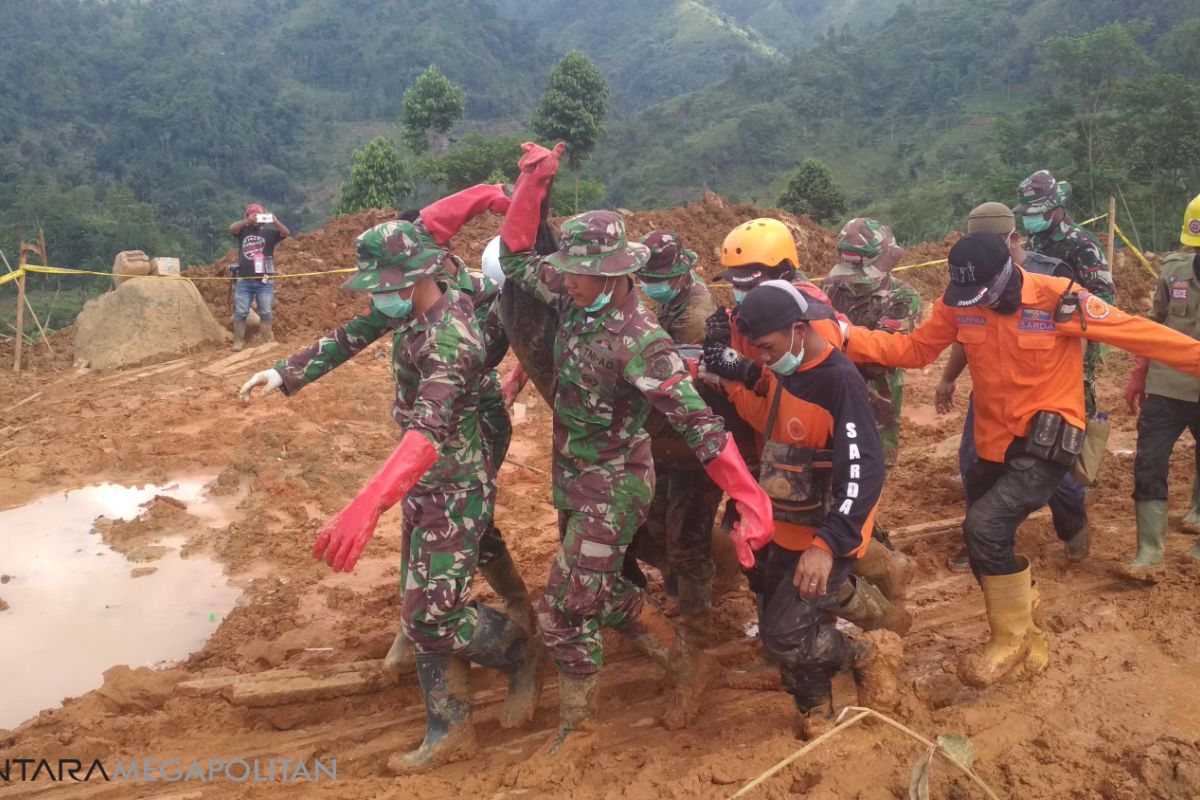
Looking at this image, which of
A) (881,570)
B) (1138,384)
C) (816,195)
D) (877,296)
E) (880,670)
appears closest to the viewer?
(880,670)

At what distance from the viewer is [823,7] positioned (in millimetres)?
107438

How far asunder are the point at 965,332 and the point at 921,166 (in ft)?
145

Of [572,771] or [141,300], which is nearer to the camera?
[572,771]

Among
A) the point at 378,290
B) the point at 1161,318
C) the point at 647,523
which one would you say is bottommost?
the point at 647,523

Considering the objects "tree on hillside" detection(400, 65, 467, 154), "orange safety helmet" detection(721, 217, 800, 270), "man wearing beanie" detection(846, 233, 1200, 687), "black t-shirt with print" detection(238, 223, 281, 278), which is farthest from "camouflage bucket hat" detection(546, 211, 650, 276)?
"tree on hillside" detection(400, 65, 467, 154)

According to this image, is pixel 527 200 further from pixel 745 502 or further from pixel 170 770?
pixel 170 770

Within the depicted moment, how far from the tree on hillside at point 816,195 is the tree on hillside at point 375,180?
13378 mm

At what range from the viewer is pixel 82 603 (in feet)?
19.3

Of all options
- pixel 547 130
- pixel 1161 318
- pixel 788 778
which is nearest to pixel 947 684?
pixel 788 778

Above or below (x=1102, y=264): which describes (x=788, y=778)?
below

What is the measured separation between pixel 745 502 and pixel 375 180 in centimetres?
3116

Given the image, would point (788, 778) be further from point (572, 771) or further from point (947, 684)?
point (947, 684)

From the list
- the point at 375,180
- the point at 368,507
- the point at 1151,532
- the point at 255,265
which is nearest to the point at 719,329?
the point at 368,507

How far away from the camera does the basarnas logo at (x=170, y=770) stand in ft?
13.0
